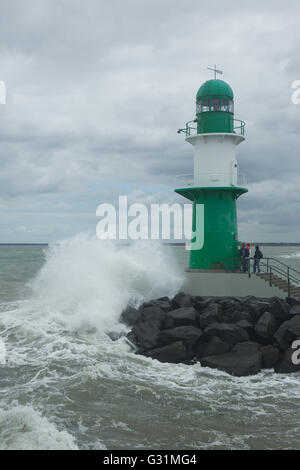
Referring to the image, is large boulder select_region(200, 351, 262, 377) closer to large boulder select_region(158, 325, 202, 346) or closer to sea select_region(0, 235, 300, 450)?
sea select_region(0, 235, 300, 450)

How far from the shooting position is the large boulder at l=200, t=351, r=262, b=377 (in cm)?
934

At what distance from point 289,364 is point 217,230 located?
574 centimetres

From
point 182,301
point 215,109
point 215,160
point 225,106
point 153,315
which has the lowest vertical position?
point 153,315

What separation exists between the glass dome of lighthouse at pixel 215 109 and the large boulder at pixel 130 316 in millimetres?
5995

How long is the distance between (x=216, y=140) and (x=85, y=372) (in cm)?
863

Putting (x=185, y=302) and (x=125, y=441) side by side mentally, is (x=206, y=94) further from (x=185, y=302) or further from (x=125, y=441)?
(x=125, y=441)

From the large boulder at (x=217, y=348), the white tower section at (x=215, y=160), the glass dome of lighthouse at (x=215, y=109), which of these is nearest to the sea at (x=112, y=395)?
the large boulder at (x=217, y=348)

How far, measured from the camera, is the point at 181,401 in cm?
779

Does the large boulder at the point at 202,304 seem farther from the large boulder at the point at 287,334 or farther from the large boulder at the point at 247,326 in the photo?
the large boulder at the point at 287,334

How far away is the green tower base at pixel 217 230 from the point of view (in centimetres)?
A: 1455

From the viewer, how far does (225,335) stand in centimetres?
1039

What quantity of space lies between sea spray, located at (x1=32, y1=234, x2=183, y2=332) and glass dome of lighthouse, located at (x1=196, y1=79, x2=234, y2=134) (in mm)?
5014

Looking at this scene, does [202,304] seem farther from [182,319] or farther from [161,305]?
[182,319]

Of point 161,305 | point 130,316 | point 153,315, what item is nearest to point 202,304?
point 161,305
